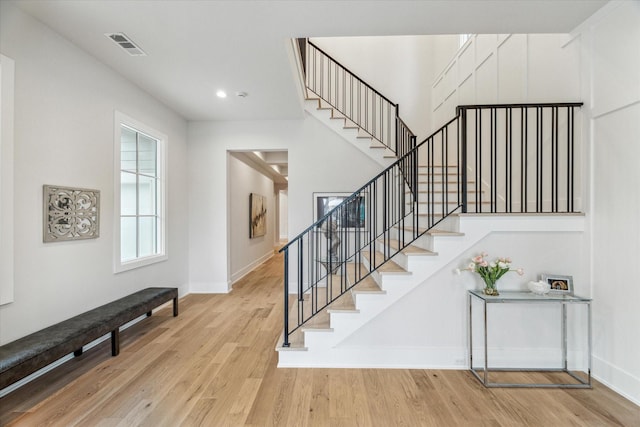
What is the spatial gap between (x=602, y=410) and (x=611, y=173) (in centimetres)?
182

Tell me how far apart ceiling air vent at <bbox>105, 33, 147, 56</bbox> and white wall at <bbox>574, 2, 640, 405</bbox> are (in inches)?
166

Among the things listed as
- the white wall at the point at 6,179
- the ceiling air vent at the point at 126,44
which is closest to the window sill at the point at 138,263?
the white wall at the point at 6,179

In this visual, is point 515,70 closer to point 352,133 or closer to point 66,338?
point 352,133

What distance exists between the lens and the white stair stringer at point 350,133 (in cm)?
497

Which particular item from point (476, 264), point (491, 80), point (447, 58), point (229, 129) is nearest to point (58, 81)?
point (229, 129)

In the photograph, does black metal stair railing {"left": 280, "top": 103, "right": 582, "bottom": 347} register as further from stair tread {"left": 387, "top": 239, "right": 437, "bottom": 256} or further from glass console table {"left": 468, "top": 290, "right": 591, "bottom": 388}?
glass console table {"left": 468, "top": 290, "right": 591, "bottom": 388}

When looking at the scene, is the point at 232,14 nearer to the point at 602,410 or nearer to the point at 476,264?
the point at 476,264

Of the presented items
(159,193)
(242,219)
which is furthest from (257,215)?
(159,193)

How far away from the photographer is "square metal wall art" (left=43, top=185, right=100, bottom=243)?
258 centimetres

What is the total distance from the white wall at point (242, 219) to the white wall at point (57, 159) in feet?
6.90

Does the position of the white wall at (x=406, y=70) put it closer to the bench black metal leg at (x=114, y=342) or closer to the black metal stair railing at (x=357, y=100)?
the black metal stair railing at (x=357, y=100)

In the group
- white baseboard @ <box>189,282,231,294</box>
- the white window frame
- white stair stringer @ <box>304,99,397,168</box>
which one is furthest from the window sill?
white stair stringer @ <box>304,99,397,168</box>

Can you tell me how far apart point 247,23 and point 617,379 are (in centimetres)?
421

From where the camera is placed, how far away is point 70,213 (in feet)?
9.17
